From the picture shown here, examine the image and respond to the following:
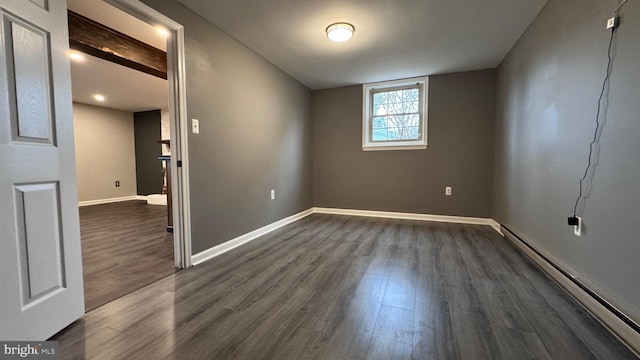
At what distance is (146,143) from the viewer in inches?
247

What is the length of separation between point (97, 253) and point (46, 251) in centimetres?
152

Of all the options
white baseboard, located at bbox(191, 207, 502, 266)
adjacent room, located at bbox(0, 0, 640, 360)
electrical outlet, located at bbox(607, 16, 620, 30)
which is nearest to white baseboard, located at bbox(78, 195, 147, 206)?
adjacent room, located at bbox(0, 0, 640, 360)

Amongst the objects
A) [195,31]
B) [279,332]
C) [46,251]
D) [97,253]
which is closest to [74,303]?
[46,251]

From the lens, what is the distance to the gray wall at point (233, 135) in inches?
85.4

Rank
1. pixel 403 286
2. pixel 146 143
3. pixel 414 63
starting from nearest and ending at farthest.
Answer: pixel 403 286 < pixel 414 63 < pixel 146 143

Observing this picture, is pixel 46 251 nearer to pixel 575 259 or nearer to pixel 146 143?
pixel 575 259

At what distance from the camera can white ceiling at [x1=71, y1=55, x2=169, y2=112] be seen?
3.55 meters

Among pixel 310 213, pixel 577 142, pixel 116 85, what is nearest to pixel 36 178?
pixel 577 142

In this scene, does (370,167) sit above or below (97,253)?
above

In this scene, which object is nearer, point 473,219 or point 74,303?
point 74,303

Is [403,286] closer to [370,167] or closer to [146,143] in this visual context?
[370,167]

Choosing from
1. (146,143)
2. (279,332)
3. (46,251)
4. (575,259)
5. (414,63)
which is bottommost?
(279,332)

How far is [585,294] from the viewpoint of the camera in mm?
1482

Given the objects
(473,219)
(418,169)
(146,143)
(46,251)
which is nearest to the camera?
(46,251)
